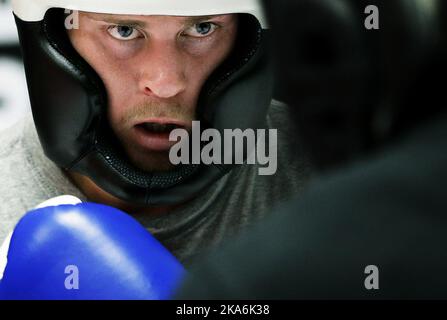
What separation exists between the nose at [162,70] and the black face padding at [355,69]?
29.9 inches

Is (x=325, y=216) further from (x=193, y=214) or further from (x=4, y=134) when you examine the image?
(x=4, y=134)

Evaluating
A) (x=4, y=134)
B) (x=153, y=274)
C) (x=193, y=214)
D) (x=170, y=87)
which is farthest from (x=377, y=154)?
(x=4, y=134)

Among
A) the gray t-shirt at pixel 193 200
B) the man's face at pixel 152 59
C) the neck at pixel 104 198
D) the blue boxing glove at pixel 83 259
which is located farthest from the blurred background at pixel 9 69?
the blue boxing glove at pixel 83 259

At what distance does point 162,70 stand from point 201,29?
0.10 m

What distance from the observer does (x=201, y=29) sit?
1320 mm

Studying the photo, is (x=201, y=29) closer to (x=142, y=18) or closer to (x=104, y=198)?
(x=142, y=18)

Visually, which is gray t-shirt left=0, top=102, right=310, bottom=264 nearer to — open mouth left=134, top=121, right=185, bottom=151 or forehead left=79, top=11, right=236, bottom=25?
open mouth left=134, top=121, right=185, bottom=151

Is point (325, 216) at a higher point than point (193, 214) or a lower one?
lower

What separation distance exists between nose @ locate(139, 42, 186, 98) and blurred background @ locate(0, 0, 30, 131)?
4.52 ft

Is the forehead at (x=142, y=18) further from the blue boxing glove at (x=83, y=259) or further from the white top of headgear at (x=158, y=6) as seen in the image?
the blue boxing glove at (x=83, y=259)

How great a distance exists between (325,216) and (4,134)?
1.16 metres

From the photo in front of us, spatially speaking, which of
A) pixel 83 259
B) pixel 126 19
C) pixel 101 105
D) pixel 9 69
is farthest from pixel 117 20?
pixel 9 69

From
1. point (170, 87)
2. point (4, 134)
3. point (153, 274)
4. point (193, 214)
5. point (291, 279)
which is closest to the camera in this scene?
point (291, 279)

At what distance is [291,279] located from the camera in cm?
45
